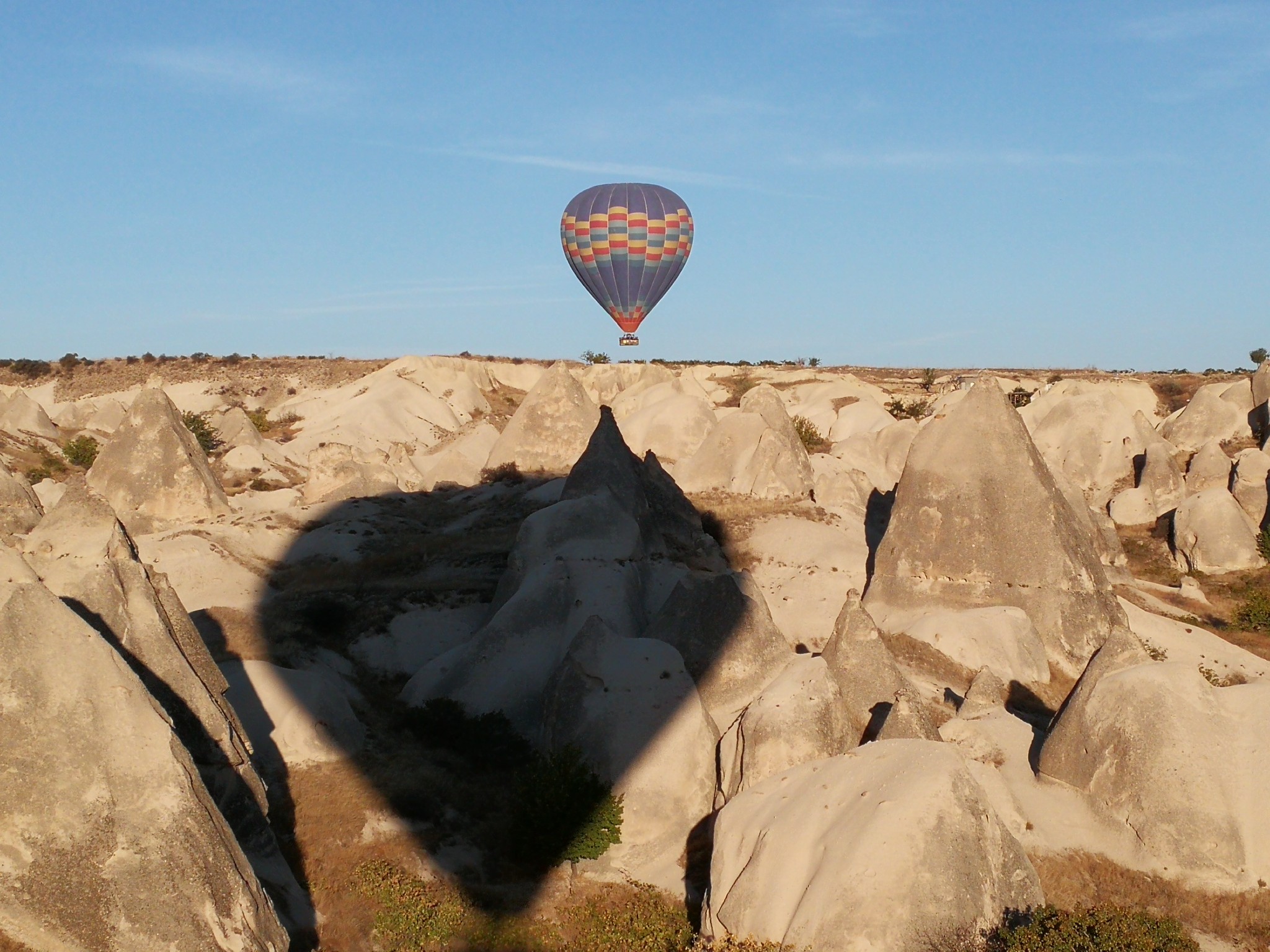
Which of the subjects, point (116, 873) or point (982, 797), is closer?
point (116, 873)

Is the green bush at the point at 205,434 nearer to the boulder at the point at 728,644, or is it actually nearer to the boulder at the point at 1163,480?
the boulder at the point at 728,644

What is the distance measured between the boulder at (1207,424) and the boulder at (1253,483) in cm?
627

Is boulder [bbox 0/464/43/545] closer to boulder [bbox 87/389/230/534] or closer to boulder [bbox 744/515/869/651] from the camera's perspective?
boulder [bbox 87/389/230/534]

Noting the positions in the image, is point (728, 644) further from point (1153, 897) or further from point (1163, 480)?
point (1163, 480)

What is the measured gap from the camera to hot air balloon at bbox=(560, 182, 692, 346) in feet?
170

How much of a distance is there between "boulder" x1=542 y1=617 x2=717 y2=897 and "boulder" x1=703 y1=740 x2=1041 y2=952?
226cm

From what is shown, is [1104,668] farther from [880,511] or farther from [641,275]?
[641,275]

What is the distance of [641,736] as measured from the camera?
14258 mm

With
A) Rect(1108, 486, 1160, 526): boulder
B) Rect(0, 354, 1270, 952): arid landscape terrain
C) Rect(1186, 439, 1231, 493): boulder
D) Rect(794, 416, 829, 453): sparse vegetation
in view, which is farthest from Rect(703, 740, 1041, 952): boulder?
Rect(794, 416, 829, 453): sparse vegetation

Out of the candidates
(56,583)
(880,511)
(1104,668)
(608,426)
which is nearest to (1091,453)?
(880,511)

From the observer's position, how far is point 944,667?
60.3 feet

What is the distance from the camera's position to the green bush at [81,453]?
4075 centimetres

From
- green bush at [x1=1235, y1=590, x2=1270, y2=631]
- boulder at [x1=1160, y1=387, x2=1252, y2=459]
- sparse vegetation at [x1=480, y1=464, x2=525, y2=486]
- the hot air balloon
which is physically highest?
the hot air balloon

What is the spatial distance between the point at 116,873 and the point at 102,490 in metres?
21.7
